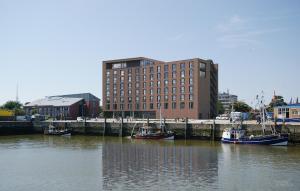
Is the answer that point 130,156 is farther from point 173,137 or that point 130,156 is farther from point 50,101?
point 50,101

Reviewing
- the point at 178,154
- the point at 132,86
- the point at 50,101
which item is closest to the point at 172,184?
the point at 178,154

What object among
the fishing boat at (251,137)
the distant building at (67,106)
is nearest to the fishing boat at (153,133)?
the fishing boat at (251,137)

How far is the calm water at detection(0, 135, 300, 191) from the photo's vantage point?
38062 millimetres

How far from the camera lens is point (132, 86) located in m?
152

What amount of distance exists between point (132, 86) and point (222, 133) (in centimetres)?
7295

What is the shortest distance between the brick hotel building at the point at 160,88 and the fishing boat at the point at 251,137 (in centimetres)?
5327

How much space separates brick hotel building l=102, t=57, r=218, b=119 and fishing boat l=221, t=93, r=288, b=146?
5327 cm

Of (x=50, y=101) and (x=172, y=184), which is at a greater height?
(x=50, y=101)

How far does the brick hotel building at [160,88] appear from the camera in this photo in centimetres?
13488

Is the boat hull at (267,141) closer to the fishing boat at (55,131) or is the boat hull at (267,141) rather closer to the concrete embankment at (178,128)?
the concrete embankment at (178,128)

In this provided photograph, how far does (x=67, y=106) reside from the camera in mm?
162000

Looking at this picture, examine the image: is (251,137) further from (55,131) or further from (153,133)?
(55,131)

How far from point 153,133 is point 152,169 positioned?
144 ft

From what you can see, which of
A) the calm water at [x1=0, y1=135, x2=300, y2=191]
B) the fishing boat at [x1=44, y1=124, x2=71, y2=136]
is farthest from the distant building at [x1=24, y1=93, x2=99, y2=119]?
the calm water at [x1=0, y1=135, x2=300, y2=191]
